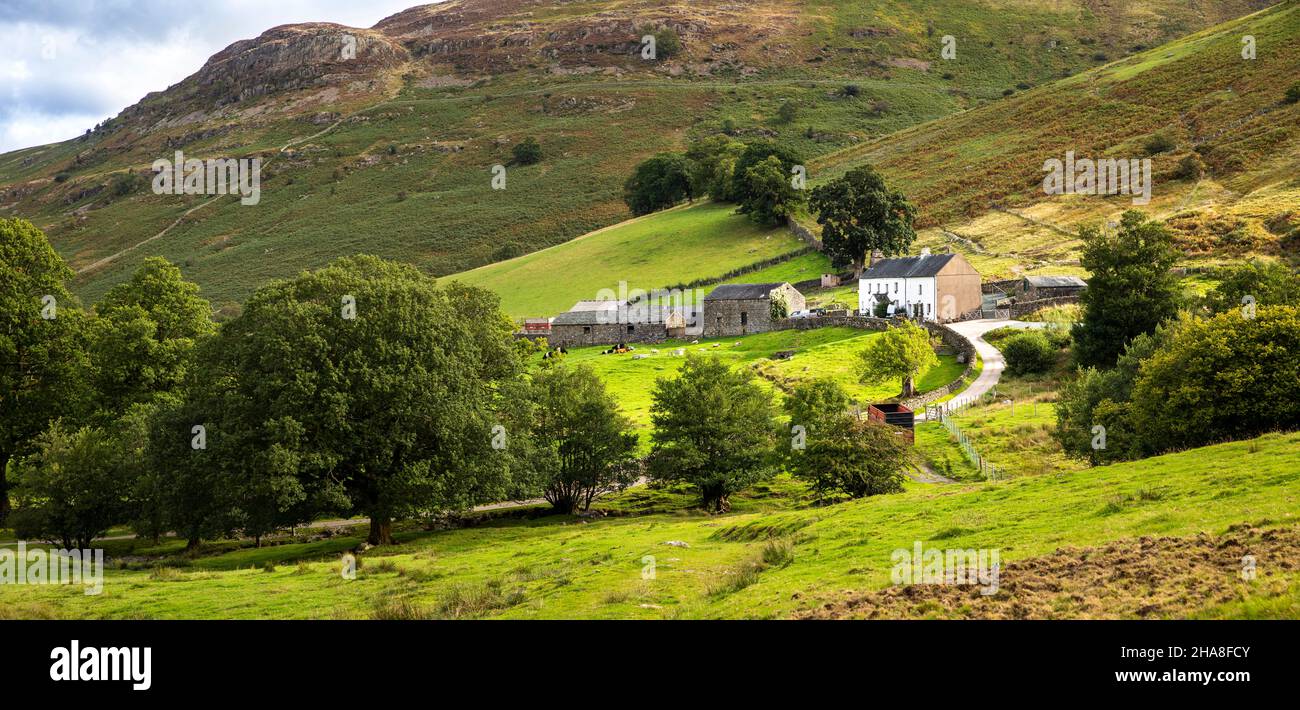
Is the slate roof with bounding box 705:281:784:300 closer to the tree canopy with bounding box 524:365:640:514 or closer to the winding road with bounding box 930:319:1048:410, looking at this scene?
the winding road with bounding box 930:319:1048:410

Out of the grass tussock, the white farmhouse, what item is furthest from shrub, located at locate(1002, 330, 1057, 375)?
the grass tussock

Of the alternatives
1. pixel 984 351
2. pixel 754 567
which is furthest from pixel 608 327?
pixel 754 567

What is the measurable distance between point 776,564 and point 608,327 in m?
74.0

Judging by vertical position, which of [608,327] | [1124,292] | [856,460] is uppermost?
[608,327]

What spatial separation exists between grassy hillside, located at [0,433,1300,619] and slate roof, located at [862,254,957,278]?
5617cm

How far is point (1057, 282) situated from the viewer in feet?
272

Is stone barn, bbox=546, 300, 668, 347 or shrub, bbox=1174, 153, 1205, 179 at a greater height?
shrub, bbox=1174, 153, 1205, 179

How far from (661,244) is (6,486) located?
285 ft

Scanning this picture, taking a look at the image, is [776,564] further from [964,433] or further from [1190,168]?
[1190,168]

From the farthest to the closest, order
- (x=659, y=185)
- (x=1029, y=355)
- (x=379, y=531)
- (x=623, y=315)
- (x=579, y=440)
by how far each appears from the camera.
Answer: (x=659, y=185)
(x=623, y=315)
(x=1029, y=355)
(x=579, y=440)
(x=379, y=531)

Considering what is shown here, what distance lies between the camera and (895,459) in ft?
138

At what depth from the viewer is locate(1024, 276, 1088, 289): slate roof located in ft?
269
